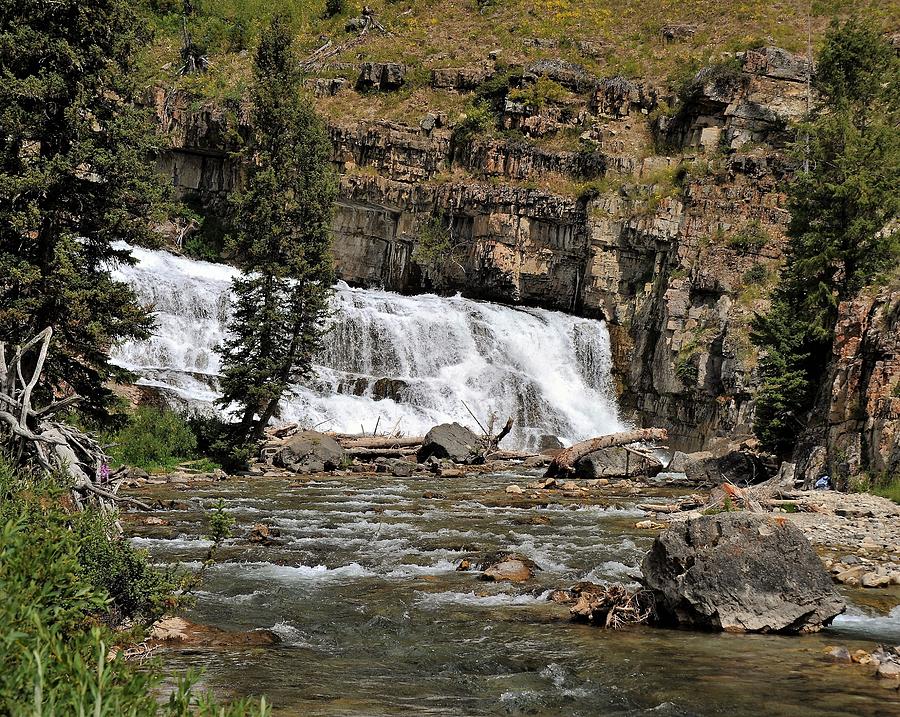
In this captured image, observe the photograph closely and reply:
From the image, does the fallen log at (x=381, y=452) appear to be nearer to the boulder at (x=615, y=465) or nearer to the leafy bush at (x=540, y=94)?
the boulder at (x=615, y=465)

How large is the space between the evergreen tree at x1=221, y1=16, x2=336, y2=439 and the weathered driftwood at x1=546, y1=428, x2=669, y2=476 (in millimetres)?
8970

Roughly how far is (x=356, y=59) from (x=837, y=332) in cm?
4773

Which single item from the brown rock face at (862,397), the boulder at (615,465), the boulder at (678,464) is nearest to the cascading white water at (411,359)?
the boulder at (678,464)

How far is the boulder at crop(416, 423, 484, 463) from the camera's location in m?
30.8

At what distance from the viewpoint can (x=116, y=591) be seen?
8.14 m

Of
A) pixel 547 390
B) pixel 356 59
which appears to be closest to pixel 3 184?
pixel 547 390

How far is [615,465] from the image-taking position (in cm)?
2859

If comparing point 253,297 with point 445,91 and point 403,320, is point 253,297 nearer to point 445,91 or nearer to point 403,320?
point 403,320

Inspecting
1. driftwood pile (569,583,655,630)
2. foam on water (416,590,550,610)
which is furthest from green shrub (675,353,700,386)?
driftwood pile (569,583,655,630)

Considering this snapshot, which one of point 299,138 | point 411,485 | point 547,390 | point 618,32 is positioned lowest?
point 411,485

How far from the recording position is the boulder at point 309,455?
89.9 feet

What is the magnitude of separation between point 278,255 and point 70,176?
35.3ft

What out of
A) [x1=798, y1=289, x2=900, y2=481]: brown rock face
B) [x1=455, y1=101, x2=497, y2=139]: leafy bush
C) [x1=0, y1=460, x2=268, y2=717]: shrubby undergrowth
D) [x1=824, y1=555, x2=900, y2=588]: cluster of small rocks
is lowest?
[x1=824, y1=555, x2=900, y2=588]: cluster of small rocks

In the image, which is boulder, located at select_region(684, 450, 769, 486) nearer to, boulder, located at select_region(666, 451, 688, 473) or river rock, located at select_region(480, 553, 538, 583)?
boulder, located at select_region(666, 451, 688, 473)
